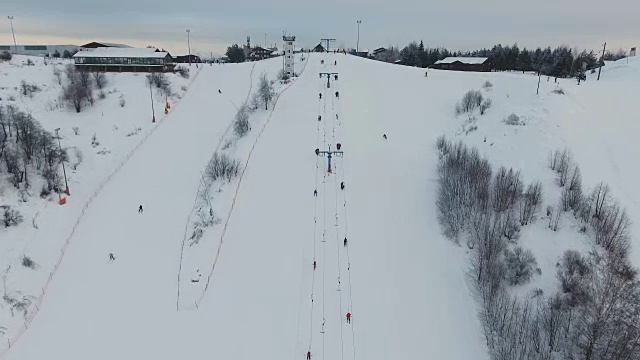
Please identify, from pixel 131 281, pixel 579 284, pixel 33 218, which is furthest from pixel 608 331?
pixel 33 218

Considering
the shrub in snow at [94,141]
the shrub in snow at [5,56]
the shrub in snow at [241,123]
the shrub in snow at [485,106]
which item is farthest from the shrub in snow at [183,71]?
the shrub in snow at [485,106]

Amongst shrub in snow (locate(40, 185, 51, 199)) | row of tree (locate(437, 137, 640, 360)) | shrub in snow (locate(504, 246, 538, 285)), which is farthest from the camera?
shrub in snow (locate(40, 185, 51, 199))

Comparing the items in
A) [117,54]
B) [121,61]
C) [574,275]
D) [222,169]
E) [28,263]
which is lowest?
[28,263]

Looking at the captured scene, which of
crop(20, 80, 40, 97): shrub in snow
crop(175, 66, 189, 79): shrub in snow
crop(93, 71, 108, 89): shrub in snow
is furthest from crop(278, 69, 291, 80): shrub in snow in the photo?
crop(20, 80, 40, 97): shrub in snow

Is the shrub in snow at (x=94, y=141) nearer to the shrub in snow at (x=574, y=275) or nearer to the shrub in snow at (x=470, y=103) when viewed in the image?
the shrub in snow at (x=470, y=103)

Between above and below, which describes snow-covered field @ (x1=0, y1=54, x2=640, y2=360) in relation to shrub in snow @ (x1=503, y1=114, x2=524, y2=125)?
below

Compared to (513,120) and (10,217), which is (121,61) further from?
(513,120)

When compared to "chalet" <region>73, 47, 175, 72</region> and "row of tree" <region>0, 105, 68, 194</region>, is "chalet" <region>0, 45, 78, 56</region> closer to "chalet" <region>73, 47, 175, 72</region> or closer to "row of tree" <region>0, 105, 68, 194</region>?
"chalet" <region>73, 47, 175, 72</region>

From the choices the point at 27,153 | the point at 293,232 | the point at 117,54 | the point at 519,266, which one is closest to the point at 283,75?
the point at 117,54
